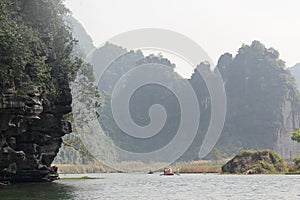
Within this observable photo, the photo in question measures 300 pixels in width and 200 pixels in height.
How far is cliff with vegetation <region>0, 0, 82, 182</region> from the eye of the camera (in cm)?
2606

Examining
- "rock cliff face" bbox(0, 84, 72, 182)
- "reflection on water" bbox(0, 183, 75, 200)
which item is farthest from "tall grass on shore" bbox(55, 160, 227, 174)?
"reflection on water" bbox(0, 183, 75, 200)

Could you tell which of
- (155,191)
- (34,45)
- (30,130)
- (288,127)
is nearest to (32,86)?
(34,45)

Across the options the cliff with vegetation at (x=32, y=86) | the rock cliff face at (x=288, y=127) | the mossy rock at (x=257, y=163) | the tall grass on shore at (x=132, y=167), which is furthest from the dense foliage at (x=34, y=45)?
the rock cliff face at (x=288, y=127)

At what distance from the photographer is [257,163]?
67.7m

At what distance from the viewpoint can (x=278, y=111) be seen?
13625cm

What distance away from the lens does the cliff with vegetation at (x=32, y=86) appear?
2606cm

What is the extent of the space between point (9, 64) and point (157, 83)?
483 ft

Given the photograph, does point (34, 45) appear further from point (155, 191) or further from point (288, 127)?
point (288, 127)

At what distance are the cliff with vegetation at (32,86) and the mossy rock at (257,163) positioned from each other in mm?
33240

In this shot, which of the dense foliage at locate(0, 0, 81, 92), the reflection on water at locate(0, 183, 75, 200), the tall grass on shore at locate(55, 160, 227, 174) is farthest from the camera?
the tall grass on shore at locate(55, 160, 227, 174)

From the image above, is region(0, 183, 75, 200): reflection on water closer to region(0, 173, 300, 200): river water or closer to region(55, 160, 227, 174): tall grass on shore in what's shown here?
region(0, 173, 300, 200): river water

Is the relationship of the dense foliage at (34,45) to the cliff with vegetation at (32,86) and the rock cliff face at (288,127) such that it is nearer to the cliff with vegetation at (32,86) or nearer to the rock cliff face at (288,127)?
the cliff with vegetation at (32,86)

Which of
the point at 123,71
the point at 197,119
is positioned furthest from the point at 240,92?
the point at 123,71

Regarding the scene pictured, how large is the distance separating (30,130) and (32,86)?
863 centimetres
